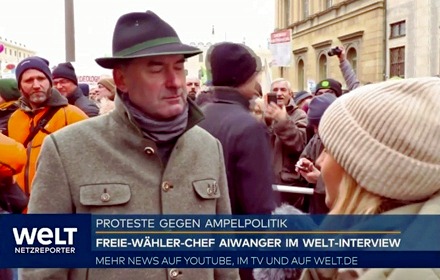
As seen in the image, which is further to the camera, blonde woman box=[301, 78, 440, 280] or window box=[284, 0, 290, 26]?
window box=[284, 0, 290, 26]

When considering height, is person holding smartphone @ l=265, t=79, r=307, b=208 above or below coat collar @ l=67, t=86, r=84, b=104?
below

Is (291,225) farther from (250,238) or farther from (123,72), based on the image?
(123,72)

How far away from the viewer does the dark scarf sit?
169cm

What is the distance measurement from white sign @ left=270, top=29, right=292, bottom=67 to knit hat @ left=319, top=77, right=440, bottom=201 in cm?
Result: 728

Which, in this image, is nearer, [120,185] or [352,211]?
[352,211]

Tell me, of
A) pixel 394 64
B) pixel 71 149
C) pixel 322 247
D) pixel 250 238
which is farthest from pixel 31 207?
pixel 394 64

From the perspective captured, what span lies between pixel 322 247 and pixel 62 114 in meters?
2.55

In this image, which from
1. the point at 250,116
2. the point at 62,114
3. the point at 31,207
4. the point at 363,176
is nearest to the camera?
the point at 363,176

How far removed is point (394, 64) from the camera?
1959 cm

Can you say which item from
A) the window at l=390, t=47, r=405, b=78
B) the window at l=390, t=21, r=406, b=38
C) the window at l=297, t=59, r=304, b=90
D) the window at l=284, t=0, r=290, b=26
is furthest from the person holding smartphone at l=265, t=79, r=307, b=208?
the window at l=284, t=0, r=290, b=26

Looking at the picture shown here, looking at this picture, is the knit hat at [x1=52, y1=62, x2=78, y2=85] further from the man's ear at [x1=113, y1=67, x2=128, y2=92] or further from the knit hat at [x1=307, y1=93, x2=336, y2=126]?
the man's ear at [x1=113, y1=67, x2=128, y2=92]

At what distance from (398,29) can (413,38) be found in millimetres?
1685

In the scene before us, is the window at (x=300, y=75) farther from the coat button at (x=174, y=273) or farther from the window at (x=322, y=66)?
the coat button at (x=174, y=273)

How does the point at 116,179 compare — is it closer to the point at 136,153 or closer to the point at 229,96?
the point at 136,153
